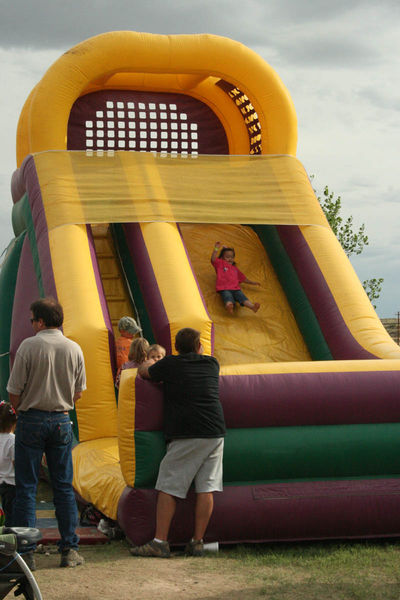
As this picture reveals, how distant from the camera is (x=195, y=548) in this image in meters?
4.21

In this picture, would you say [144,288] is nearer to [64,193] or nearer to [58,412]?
[64,193]

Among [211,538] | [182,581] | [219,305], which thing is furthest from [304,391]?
[219,305]

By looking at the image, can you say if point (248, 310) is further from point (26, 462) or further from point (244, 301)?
point (26, 462)

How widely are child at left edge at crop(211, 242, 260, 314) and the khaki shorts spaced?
298 cm

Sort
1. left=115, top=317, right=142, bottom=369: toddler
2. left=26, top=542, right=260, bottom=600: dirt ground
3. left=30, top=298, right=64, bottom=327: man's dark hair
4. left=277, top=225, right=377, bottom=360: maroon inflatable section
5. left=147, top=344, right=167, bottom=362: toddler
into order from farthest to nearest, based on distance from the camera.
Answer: left=277, top=225, right=377, bottom=360: maroon inflatable section < left=115, top=317, right=142, bottom=369: toddler < left=147, top=344, right=167, bottom=362: toddler < left=30, top=298, right=64, bottom=327: man's dark hair < left=26, top=542, right=260, bottom=600: dirt ground

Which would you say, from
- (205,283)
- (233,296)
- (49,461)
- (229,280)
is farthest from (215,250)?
(49,461)

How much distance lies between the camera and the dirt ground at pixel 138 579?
346 cm

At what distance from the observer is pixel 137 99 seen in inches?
336

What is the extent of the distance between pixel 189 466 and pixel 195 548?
1.37ft

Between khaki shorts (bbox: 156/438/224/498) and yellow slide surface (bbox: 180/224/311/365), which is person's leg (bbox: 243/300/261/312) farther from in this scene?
khaki shorts (bbox: 156/438/224/498)

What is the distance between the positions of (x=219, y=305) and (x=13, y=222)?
2.30 meters

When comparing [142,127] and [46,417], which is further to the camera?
[142,127]

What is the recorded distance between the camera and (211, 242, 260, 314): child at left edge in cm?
716

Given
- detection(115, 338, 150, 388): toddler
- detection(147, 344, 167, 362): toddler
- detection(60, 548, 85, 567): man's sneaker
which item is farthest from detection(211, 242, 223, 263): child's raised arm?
detection(60, 548, 85, 567): man's sneaker
